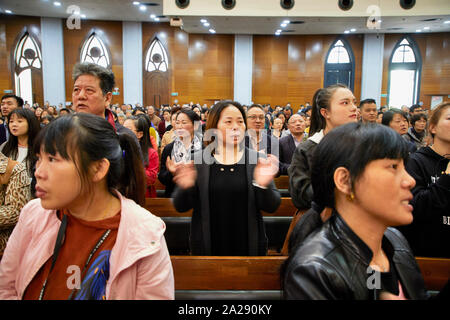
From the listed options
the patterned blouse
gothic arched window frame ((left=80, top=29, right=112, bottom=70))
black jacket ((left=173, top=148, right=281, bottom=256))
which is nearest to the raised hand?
black jacket ((left=173, top=148, right=281, bottom=256))

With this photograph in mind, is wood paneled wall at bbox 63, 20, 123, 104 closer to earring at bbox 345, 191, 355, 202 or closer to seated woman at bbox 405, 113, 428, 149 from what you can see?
seated woman at bbox 405, 113, 428, 149

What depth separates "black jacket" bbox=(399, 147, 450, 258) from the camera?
1.83m

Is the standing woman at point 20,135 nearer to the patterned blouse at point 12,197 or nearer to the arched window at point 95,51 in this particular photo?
the patterned blouse at point 12,197

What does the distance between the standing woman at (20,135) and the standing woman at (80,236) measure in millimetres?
2051

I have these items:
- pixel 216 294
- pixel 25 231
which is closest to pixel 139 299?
pixel 25 231

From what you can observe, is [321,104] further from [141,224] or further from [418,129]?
[418,129]

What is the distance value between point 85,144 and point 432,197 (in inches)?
69.6

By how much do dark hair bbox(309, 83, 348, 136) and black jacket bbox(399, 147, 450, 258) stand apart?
68 cm

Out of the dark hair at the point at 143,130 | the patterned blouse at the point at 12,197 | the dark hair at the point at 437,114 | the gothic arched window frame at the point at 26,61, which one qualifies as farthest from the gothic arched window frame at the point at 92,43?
the dark hair at the point at 437,114

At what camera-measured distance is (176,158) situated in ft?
11.5

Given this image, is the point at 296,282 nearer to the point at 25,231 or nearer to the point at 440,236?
the point at 25,231

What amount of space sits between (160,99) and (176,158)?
14731mm

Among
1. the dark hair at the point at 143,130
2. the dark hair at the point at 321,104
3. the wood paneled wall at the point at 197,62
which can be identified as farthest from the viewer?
the wood paneled wall at the point at 197,62

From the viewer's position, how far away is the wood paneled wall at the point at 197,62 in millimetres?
17062
